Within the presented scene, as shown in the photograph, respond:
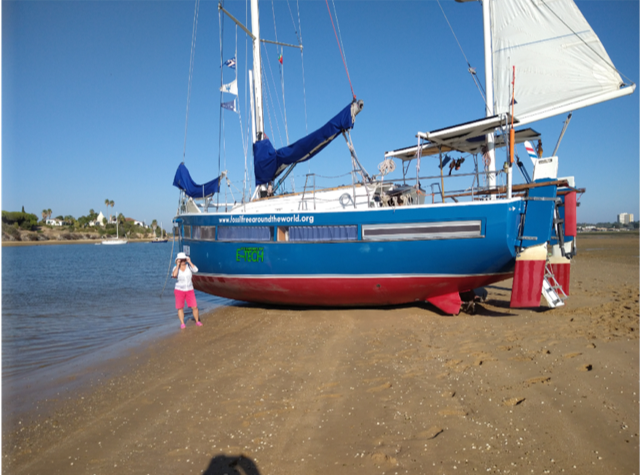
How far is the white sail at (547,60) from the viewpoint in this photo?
351 inches

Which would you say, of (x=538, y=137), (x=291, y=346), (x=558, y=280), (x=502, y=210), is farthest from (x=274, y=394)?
(x=538, y=137)

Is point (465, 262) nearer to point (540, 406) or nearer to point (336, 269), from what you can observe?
point (336, 269)

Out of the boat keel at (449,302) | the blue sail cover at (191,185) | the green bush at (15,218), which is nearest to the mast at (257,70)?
the blue sail cover at (191,185)

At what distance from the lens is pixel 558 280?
9.35 metres

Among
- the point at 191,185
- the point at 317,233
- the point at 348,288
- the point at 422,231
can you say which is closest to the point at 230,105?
the point at 191,185

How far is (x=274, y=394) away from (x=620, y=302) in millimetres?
9281

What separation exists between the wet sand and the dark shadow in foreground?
0.01 meters

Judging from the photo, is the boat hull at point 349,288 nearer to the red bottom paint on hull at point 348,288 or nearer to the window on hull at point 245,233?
the red bottom paint on hull at point 348,288

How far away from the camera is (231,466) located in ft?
10.8

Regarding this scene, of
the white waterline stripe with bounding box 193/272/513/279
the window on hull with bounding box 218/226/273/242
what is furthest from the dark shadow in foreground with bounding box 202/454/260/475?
the window on hull with bounding box 218/226/273/242

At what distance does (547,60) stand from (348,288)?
324 inches

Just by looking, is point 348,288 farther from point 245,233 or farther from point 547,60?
point 547,60

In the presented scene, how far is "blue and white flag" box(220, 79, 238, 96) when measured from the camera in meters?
13.4

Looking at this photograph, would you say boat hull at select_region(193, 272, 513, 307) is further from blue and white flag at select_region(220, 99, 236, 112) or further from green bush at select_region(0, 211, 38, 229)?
blue and white flag at select_region(220, 99, 236, 112)
